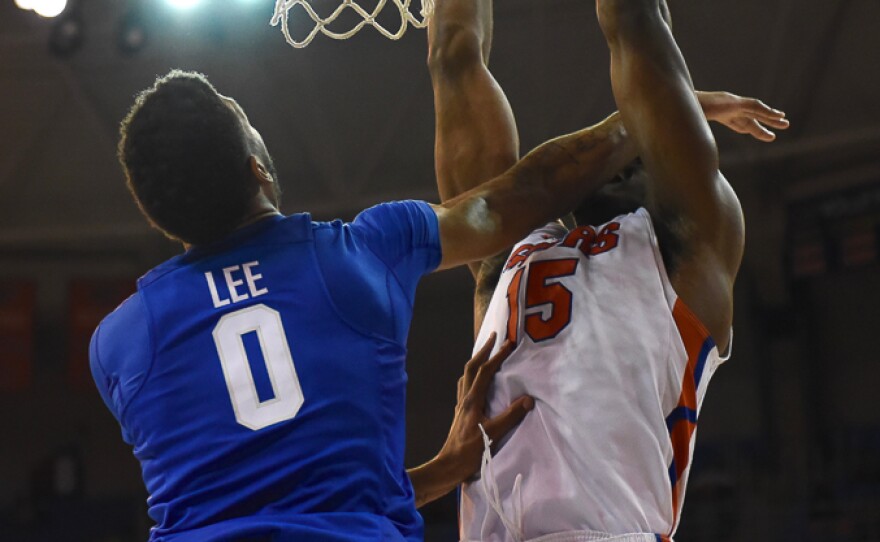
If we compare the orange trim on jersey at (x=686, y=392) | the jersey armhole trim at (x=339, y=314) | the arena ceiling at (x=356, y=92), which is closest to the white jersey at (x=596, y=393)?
the orange trim on jersey at (x=686, y=392)

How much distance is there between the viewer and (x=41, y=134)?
279 inches

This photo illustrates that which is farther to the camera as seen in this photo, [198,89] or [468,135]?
[468,135]

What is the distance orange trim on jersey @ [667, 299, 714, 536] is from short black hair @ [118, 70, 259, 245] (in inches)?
36.2

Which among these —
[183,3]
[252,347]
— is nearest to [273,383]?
[252,347]

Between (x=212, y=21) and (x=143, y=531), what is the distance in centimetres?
341

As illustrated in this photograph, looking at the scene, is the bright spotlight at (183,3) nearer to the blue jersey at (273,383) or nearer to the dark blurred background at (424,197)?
the dark blurred background at (424,197)

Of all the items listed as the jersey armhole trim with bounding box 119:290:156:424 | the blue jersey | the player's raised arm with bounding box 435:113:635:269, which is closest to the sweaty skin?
the player's raised arm with bounding box 435:113:635:269

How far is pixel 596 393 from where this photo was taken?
201 cm

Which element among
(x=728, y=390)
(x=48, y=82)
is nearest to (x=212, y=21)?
(x=48, y=82)

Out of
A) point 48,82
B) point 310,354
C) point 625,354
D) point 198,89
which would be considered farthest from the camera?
point 48,82

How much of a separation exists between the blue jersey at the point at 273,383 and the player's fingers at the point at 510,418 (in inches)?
19.7

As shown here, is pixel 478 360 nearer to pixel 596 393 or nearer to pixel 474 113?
pixel 596 393

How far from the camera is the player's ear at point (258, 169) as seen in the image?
168 centimetres

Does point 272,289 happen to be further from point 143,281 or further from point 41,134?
point 41,134
